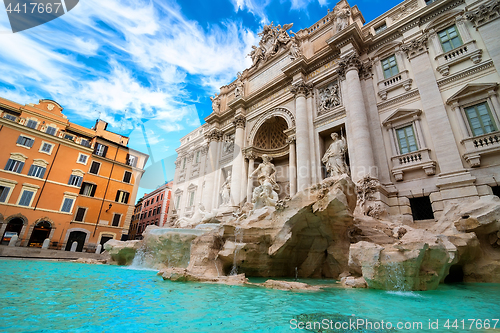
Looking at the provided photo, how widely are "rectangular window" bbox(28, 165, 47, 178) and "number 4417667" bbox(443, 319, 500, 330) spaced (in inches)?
1050

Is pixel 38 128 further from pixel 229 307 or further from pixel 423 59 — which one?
pixel 423 59

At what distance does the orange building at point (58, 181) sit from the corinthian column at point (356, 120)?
76.2 ft

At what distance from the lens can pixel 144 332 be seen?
2.17 metres

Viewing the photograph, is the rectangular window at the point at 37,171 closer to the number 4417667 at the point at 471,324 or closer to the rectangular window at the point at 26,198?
the rectangular window at the point at 26,198

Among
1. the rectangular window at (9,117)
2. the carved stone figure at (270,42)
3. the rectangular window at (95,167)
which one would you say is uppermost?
the carved stone figure at (270,42)

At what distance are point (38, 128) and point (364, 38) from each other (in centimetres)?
2721

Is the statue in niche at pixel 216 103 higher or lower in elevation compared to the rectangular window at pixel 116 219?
higher

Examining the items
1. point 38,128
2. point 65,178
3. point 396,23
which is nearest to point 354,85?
point 396,23

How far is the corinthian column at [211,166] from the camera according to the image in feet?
64.1

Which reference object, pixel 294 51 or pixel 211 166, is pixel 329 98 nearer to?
pixel 294 51

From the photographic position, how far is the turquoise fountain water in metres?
2.38

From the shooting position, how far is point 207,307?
312 cm

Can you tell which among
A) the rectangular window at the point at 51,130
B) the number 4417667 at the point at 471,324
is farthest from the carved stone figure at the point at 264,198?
the rectangular window at the point at 51,130

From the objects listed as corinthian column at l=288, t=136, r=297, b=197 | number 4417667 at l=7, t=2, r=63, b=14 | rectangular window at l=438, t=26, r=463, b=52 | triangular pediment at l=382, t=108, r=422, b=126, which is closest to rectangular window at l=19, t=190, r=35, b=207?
number 4417667 at l=7, t=2, r=63, b=14
